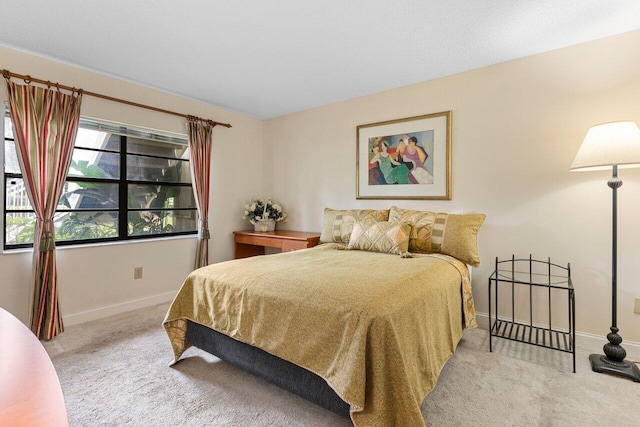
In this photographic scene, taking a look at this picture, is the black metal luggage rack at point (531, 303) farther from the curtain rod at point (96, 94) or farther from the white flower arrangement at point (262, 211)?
the curtain rod at point (96, 94)

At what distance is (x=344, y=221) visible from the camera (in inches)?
126

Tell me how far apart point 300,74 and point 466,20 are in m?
1.47

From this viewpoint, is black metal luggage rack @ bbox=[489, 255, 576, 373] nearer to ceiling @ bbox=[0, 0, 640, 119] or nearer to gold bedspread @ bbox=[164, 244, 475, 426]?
gold bedspread @ bbox=[164, 244, 475, 426]

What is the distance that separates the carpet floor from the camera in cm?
160

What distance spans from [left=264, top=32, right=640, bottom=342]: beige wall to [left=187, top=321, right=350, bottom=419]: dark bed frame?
1978mm

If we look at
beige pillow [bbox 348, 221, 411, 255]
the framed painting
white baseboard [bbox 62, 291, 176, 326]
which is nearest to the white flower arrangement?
the framed painting

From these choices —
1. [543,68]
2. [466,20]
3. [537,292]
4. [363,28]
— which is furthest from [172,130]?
[537,292]

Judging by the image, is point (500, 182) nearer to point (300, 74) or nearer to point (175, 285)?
point (300, 74)

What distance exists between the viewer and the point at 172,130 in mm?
3508

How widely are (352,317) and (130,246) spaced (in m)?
2.77

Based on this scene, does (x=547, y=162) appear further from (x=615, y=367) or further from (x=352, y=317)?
(x=352, y=317)

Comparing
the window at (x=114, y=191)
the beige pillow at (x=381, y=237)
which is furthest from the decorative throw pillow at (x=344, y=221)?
the window at (x=114, y=191)

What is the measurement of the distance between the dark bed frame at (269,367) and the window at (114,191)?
1723 mm

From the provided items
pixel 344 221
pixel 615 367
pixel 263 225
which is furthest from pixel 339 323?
pixel 263 225
